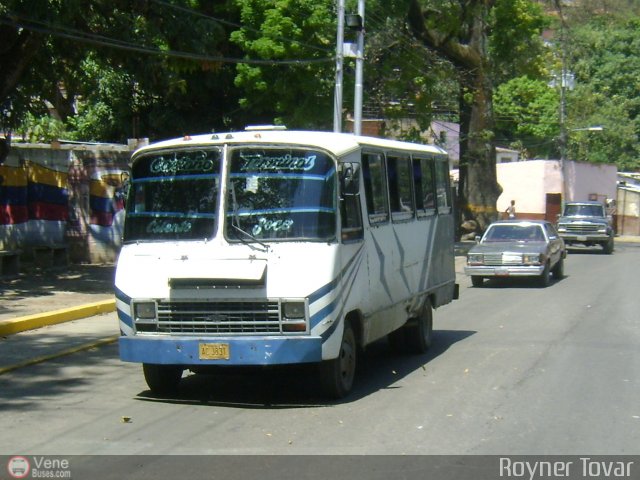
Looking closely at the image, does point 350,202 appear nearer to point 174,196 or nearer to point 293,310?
point 293,310

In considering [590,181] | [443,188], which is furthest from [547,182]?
[443,188]

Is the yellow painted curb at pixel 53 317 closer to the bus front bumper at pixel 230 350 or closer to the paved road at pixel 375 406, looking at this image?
the paved road at pixel 375 406

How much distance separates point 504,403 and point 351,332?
172 cm

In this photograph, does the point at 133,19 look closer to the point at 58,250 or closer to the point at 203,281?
the point at 58,250

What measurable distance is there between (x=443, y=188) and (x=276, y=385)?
16.6 ft

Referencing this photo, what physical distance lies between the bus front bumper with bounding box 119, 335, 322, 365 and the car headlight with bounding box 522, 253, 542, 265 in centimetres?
1523

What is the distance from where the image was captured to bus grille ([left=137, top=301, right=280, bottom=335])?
9.30 metres

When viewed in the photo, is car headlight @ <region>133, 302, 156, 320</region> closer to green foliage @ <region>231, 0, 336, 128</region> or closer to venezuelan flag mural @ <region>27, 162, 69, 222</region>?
venezuelan flag mural @ <region>27, 162, 69, 222</region>

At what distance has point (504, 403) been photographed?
983 centimetres

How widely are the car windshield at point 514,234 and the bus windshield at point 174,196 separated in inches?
623

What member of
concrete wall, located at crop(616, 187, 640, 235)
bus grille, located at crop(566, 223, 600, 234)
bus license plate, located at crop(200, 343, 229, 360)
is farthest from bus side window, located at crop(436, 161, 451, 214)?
concrete wall, located at crop(616, 187, 640, 235)

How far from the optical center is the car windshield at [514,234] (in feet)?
82.0

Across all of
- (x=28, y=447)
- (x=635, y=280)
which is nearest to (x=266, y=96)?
(x=635, y=280)

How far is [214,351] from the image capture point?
9320 millimetres
